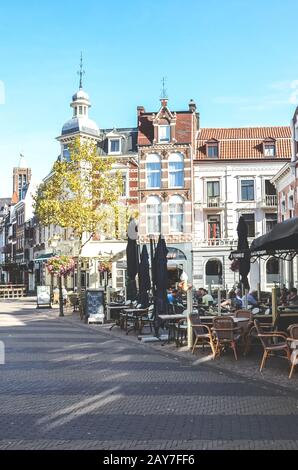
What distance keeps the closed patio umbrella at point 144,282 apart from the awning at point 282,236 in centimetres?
429

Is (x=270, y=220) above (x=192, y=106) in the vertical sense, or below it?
below

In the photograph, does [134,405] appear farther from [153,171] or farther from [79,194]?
[153,171]

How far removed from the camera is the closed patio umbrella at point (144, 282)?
18.2 metres

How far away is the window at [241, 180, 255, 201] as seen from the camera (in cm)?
4194

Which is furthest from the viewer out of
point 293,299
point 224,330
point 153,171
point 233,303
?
point 153,171

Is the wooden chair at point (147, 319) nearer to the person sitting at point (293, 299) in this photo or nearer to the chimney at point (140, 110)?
the person sitting at point (293, 299)

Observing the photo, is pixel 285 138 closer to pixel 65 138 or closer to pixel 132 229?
pixel 65 138

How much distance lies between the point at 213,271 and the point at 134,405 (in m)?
34.4

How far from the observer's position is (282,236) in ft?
39.3

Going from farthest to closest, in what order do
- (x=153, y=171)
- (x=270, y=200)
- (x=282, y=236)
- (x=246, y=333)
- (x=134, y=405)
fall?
1. (x=153, y=171)
2. (x=270, y=200)
3. (x=246, y=333)
4. (x=282, y=236)
5. (x=134, y=405)

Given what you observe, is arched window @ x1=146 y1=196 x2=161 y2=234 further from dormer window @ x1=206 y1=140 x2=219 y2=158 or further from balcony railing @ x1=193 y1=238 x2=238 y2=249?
dormer window @ x1=206 y1=140 x2=219 y2=158

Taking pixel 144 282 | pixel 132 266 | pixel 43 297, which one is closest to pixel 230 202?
pixel 43 297

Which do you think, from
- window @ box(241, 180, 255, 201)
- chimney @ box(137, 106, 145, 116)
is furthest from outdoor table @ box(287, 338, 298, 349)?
chimney @ box(137, 106, 145, 116)
